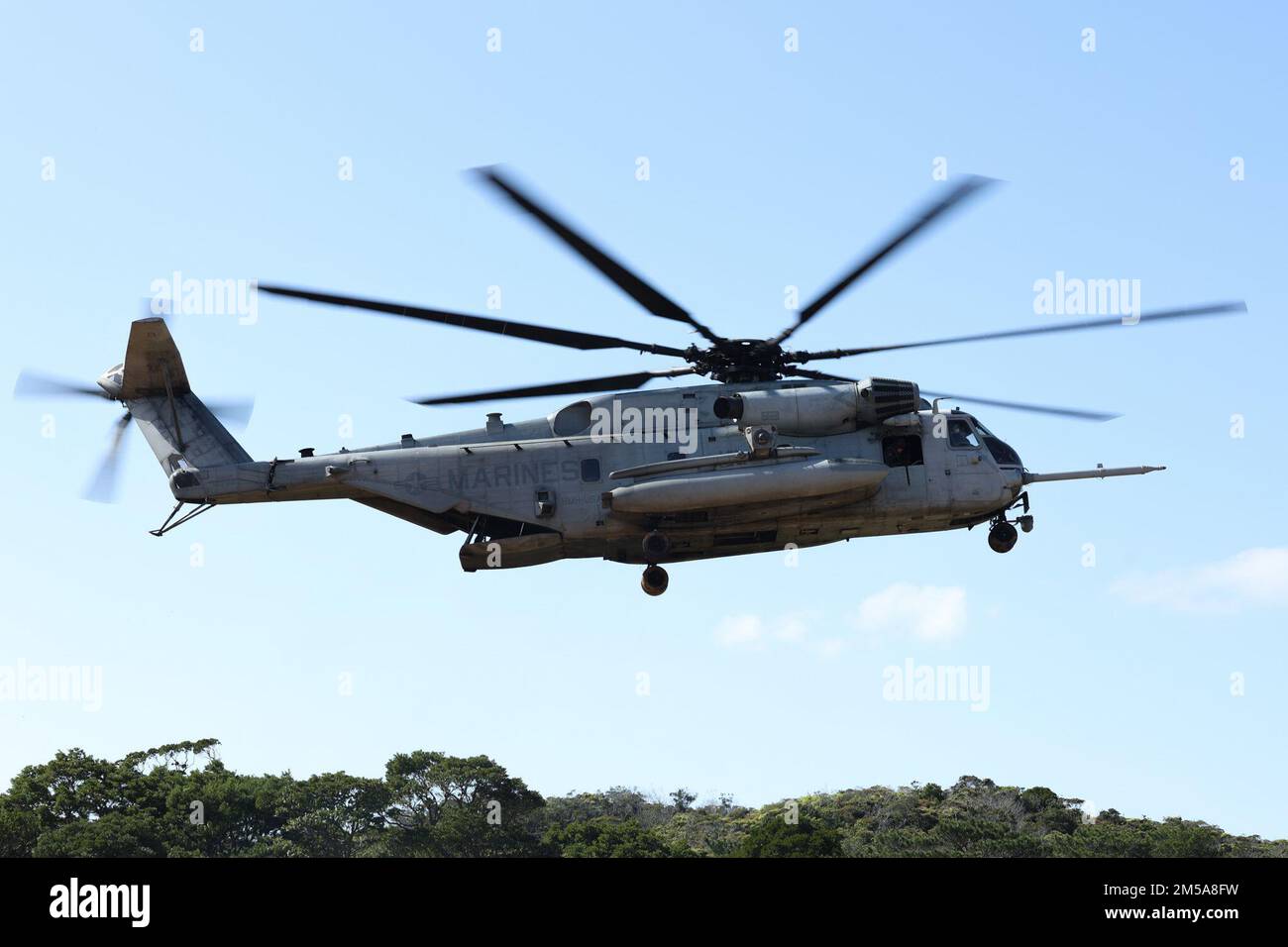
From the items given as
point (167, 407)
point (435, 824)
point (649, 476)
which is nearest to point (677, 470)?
point (649, 476)

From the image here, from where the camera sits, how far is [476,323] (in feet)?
84.6

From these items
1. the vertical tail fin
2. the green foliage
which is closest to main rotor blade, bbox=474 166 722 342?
the vertical tail fin

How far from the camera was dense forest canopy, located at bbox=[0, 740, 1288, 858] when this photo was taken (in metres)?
61.2

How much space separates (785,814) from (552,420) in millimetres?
45939

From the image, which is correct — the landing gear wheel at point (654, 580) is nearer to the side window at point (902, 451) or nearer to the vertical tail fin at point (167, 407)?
the side window at point (902, 451)

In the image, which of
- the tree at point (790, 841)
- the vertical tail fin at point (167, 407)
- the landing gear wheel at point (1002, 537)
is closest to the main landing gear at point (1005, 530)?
Result: the landing gear wheel at point (1002, 537)

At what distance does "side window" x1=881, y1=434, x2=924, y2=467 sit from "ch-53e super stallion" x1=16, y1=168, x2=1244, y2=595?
0.03 meters

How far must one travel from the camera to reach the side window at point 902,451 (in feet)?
95.2

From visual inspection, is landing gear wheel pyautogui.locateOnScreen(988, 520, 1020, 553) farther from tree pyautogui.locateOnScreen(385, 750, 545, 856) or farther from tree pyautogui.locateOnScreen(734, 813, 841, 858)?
tree pyautogui.locateOnScreen(385, 750, 545, 856)

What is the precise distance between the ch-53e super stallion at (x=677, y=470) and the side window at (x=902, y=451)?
0.09 ft
